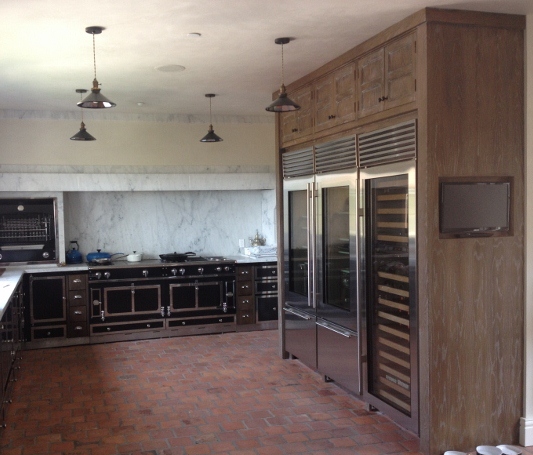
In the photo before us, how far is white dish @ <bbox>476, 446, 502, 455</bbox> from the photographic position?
12.2 ft

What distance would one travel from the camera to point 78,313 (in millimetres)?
7203

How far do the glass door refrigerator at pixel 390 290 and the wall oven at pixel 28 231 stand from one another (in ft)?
14.3

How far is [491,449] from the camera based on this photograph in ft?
12.4

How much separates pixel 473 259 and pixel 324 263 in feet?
5.46

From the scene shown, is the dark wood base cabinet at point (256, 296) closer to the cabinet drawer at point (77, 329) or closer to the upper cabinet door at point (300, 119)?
the cabinet drawer at point (77, 329)

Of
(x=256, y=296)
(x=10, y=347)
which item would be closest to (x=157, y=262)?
(x=256, y=296)

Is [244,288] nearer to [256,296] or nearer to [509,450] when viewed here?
[256,296]

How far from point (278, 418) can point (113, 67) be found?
3163mm

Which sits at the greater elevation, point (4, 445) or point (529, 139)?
point (529, 139)

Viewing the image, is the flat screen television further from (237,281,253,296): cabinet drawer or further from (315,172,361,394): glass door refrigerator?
(237,281,253,296): cabinet drawer

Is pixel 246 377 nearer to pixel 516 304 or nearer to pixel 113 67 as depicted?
pixel 516 304

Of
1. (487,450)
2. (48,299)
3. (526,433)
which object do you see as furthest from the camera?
(48,299)

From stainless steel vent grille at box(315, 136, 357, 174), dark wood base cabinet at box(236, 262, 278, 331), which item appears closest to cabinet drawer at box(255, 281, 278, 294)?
dark wood base cabinet at box(236, 262, 278, 331)

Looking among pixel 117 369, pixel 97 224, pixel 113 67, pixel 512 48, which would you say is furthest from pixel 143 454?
pixel 97 224
